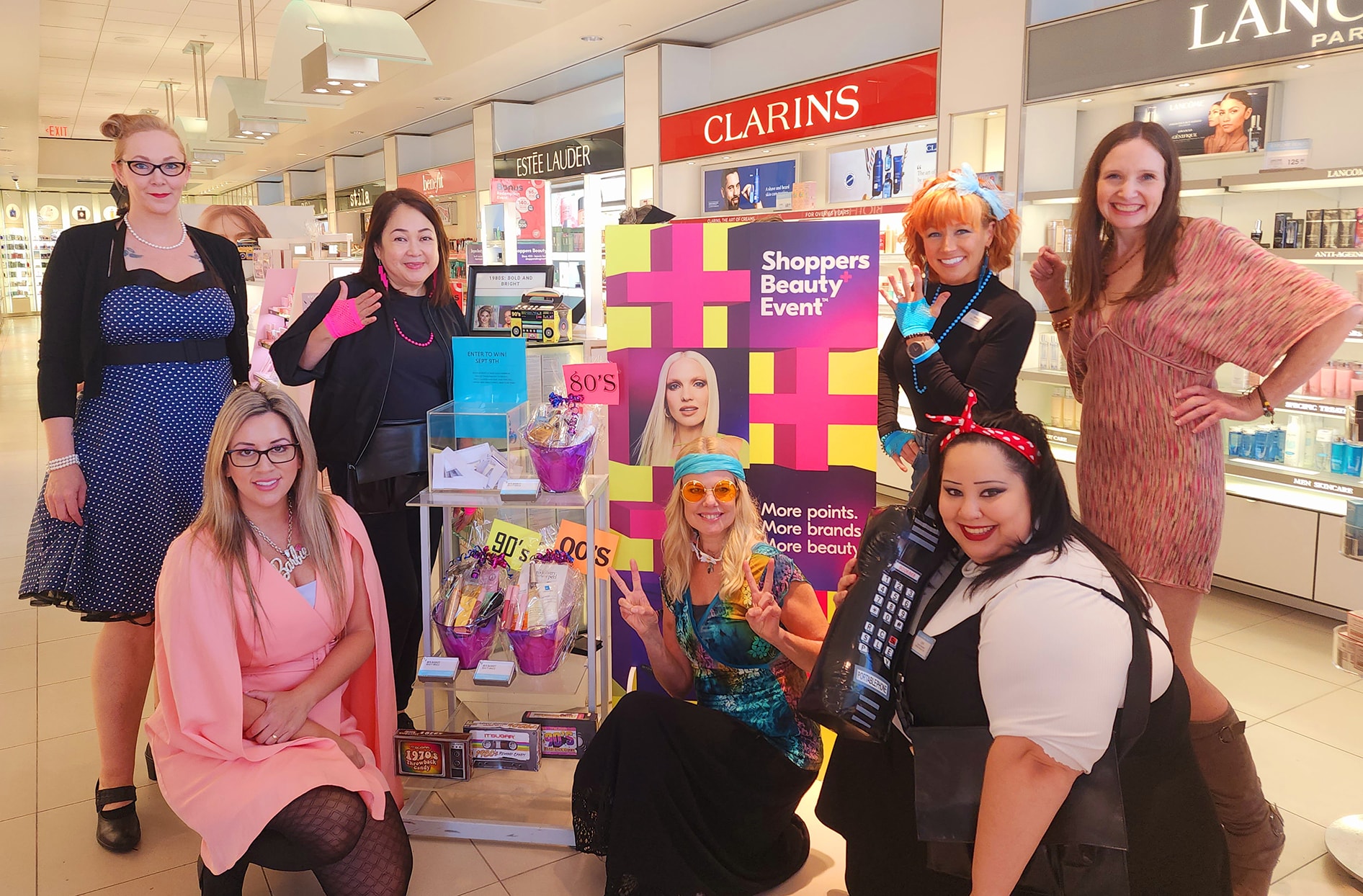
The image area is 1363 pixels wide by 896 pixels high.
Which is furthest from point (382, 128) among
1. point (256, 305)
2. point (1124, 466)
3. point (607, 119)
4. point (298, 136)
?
point (1124, 466)

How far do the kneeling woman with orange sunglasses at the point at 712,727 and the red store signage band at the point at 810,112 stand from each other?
4304 mm

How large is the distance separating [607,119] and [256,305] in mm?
4496

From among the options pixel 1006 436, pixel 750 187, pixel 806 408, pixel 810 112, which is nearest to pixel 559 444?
pixel 806 408

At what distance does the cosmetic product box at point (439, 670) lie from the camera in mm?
2496

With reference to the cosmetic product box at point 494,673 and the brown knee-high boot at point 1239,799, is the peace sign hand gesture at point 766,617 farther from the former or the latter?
the brown knee-high boot at point 1239,799

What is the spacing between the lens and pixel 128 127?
2.51 metres

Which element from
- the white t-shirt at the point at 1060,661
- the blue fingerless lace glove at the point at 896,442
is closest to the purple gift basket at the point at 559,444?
the blue fingerless lace glove at the point at 896,442

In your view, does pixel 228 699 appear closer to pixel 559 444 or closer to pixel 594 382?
pixel 559 444

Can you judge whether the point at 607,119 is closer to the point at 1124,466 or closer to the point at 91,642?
the point at 91,642

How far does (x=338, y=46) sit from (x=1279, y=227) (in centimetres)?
523

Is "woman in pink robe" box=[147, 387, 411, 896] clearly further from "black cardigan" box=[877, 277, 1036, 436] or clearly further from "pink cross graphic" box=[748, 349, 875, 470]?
"black cardigan" box=[877, 277, 1036, 436]

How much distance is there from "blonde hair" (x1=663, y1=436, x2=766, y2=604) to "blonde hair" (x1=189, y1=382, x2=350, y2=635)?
798 mm

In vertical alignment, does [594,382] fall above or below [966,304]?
below

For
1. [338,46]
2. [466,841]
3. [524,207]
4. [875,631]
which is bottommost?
[466,841]
